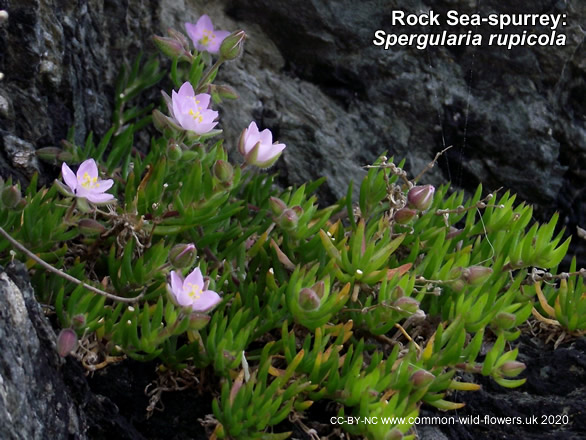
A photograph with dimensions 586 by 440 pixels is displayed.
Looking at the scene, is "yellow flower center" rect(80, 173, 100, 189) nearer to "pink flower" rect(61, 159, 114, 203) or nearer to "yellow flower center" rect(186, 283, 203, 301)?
"pink flower" rect(61, 159, 114, 203)

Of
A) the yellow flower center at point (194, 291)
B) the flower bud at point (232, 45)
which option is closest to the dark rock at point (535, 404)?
the yellow flower center at point (194, 291)

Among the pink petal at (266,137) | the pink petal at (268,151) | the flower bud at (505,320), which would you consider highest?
the pink petal at (266,137)

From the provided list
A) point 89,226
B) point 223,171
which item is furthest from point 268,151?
point 89,226

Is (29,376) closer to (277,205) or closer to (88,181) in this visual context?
(88,181)

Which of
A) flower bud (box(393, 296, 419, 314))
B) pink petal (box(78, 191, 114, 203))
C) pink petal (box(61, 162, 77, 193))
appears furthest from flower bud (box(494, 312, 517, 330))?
pink petal (box(61, 162, 77, 193))

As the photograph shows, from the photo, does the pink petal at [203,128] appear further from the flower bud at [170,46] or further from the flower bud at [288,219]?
the flower bud at [170,46]

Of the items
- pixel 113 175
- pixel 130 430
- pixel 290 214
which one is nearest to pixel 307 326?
pixel 290 214
